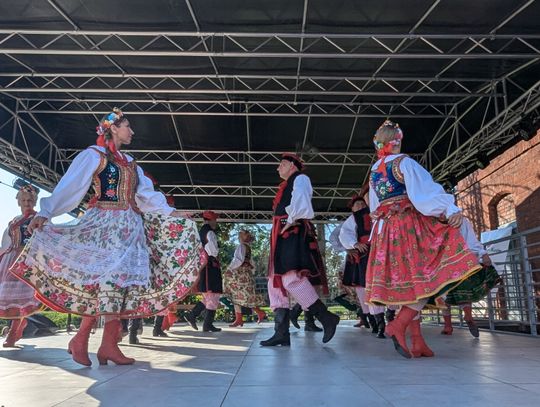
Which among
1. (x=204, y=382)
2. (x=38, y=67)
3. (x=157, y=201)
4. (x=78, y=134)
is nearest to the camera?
(x=204, y=382)

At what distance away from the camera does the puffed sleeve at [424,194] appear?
3.05 m

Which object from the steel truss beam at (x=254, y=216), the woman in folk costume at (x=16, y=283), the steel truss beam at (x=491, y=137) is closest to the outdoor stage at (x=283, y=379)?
the woman in folk costume at (x=16, y=283)

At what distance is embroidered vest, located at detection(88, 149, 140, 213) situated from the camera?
10.4ft

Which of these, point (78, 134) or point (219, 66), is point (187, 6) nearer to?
point (219, 66)

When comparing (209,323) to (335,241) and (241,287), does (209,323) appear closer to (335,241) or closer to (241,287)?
(241,287)

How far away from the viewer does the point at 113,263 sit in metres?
2.95

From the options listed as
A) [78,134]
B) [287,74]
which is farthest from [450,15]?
[78,134]

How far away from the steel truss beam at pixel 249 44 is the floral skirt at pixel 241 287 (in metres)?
3.83

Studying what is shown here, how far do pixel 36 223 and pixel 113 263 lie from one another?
48cm

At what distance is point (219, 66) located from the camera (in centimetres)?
683

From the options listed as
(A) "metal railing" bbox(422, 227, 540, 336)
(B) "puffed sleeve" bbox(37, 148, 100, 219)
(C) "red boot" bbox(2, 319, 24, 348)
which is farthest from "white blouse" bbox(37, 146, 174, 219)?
(A) "metal railing" bbox(422, 227, 540, 336)

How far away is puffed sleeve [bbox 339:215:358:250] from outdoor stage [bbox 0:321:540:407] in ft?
4.60

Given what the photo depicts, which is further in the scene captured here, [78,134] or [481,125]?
[78,134]

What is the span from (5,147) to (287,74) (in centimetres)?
461
